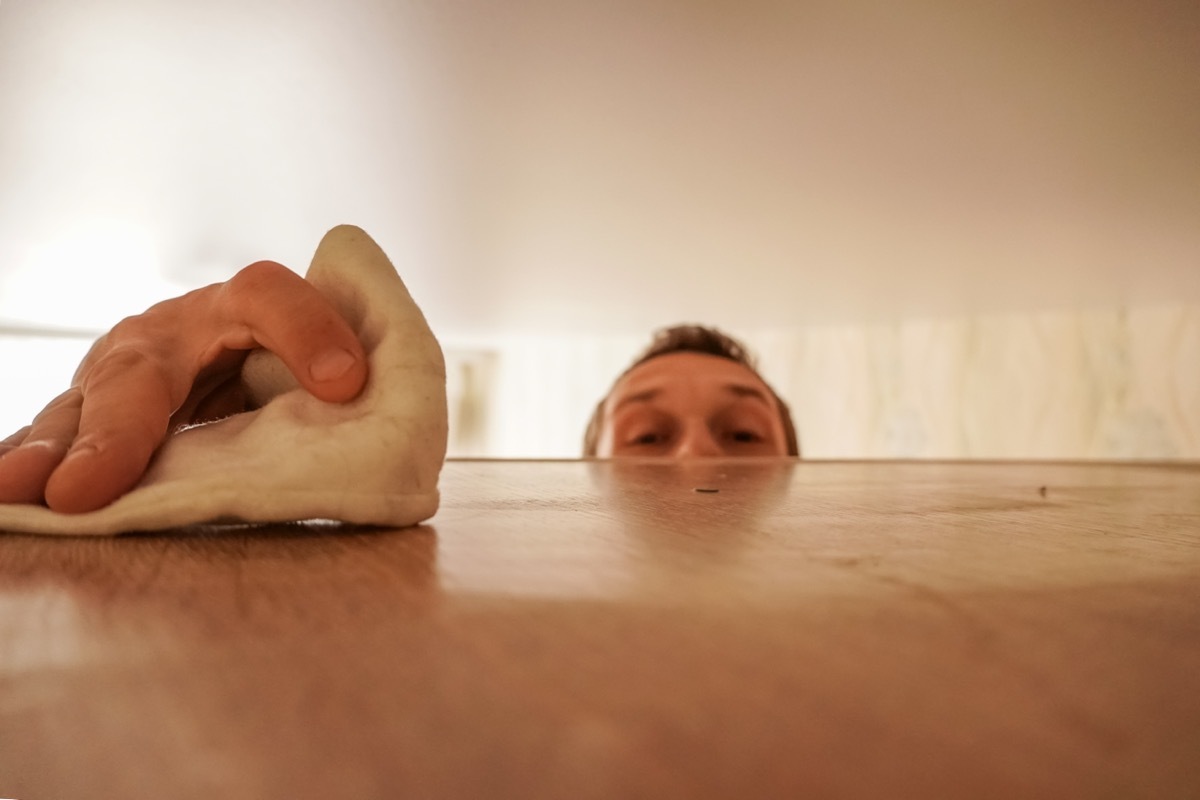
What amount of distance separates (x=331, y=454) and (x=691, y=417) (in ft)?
2.91

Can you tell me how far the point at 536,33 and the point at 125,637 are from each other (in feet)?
4.48

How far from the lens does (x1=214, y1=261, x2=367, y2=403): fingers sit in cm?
27

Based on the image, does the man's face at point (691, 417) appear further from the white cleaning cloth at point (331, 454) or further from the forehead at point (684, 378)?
the white cleaning cloth at point (331, 454)

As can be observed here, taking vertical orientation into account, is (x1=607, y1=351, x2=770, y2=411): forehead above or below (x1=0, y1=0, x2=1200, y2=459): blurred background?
below

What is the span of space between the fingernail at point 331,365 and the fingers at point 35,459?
9cm

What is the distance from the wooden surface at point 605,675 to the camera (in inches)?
3.5

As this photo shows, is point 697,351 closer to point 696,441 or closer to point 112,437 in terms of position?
point 696,441

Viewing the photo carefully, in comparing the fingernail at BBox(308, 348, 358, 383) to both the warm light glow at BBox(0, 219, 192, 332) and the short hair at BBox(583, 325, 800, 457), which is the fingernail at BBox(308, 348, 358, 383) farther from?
the warm light glow at BBox(0, 219, 192, 332)

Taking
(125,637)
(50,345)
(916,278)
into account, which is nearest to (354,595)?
(125,637)

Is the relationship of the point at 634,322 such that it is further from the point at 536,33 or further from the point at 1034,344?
the point at 536,33

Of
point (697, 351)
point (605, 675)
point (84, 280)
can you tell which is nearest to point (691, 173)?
point (697, 351)

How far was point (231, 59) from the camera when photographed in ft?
4.79

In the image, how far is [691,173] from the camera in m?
1.96

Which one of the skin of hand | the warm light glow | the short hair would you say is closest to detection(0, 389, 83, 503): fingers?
the skin of hand
